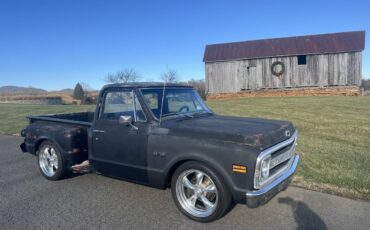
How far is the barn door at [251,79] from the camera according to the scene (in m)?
33.3

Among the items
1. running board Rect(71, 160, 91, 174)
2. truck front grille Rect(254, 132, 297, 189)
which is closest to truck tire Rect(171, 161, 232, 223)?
truck front grille Rect(254, 132, 297, 189)

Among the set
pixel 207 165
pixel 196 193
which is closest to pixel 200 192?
pixel 196 193

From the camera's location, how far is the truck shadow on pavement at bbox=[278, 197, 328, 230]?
12.7 ft

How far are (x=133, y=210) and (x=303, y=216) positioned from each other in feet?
7.83

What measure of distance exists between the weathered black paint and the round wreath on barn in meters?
28.9

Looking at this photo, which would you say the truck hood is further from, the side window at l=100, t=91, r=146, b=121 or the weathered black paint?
the side window at l=100, t=91, r=146, b=121

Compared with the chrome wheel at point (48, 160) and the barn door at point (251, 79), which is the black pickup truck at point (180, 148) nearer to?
the chrome wheel at point (48, 160)

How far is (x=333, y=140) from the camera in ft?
29.8

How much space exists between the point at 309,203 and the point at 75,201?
11.9 ft

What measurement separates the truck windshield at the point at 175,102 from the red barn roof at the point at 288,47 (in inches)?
1143

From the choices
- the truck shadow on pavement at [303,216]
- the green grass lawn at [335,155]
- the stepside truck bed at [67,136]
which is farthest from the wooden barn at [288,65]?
the truck shadow on pavement at [303,216]

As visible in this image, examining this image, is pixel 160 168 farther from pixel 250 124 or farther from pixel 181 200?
pixel 250 124

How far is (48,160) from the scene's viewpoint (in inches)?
240

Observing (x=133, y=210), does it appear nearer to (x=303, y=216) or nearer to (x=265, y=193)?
(x=265, y=193)
